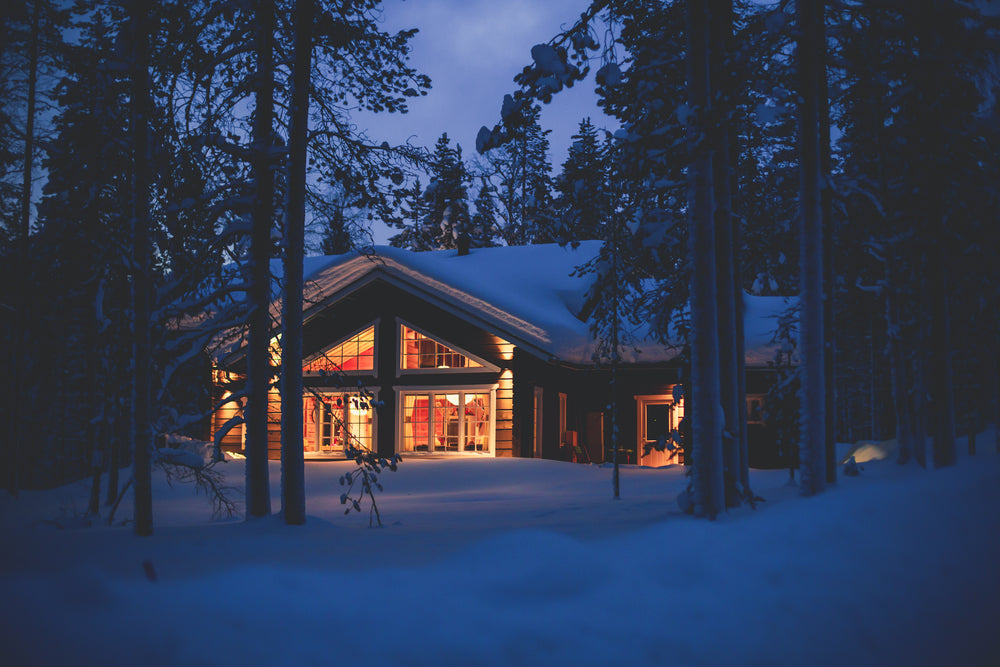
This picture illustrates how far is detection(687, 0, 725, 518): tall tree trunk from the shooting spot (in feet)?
23.2

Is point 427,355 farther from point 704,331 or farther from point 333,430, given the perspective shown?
point 704,331

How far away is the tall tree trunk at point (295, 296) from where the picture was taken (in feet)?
28.6

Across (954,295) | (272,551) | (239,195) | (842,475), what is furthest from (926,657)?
(954,295)

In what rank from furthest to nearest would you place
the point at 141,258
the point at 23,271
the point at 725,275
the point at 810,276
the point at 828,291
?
the point at 23,271
the point at 828,291
the point at 725,275
the point at 810,276
the point at 141,258

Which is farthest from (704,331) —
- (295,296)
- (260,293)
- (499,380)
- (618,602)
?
(499,380)

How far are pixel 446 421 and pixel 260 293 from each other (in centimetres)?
1137

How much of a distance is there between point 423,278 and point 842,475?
12.1 m

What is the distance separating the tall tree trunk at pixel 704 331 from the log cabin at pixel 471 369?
10931 mm

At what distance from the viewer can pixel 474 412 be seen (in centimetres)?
1978

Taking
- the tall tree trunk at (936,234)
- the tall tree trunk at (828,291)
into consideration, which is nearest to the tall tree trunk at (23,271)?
the tall tree trunk at (828,291)

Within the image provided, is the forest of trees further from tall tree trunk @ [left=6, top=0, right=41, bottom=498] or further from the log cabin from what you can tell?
the log cabin

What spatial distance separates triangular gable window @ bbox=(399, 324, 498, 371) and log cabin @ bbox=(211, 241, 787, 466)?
0.12 feet

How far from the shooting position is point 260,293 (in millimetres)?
9180

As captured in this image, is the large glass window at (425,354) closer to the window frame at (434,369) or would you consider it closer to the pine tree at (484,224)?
the window frame at (434,369)
